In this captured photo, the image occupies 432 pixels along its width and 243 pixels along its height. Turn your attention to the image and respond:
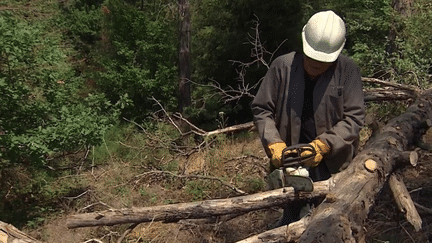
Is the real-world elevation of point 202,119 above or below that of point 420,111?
below

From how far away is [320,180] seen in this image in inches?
129

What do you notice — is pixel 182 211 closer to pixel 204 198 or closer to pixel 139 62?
pixel 204 198

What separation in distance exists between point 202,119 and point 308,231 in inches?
321

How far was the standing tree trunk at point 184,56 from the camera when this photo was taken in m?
10.1

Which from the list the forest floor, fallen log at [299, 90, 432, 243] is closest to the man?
fallen log at [299, 90, 432, 243]

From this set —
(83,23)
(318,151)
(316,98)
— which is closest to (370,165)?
(318,151)

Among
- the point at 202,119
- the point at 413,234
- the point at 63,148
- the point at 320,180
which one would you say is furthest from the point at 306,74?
the point at 202,119

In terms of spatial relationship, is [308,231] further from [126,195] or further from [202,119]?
[202,119]

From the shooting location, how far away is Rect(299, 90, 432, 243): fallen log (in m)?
2.49

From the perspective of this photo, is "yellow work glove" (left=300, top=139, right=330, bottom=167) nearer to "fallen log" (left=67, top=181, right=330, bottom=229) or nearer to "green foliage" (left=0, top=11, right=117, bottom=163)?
"fallen log" (left=67, top=181, right=330, bottom=229)

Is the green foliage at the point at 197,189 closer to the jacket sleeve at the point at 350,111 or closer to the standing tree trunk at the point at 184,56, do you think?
the jacket sleeve at the point at 350,111

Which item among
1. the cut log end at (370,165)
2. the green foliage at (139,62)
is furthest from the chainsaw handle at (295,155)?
the green foliage at (139,62)

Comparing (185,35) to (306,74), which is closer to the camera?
(306,74)

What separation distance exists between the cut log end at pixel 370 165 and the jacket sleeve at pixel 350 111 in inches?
17.5
